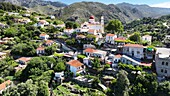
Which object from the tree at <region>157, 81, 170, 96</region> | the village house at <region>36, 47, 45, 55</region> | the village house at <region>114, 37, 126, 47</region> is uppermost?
the village house at <region>114, 37, 126, 47</region>

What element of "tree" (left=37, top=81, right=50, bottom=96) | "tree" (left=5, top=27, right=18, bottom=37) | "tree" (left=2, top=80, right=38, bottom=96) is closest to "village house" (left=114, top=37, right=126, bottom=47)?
"tree" (left=37, top=81, right=50, bottom=96)

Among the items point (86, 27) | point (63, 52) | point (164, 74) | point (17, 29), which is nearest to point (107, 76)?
point (164, 74)

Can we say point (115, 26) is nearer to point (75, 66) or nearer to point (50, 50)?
point (50, 50)

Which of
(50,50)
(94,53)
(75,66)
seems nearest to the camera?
(75,66)

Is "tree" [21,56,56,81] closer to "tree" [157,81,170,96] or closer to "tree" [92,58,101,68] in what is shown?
"tree" [92,58,101,68]

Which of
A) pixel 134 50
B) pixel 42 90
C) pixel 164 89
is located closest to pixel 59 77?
pixel 42 90

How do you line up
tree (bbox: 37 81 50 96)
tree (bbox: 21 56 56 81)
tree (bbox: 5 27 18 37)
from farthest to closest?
tree (bbox: 5 27 18 37) → tree (bbox: 21 56 56 81) → tree (bbox: 37 81 50 96)
